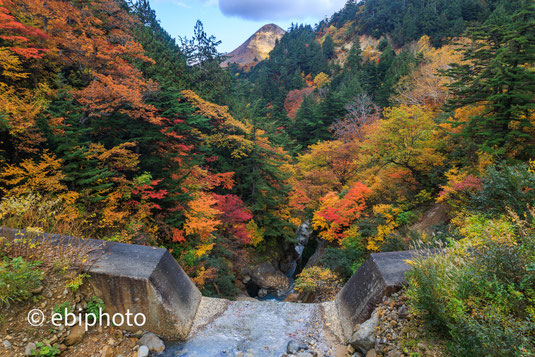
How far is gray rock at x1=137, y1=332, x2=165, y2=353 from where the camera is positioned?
14.4 feet

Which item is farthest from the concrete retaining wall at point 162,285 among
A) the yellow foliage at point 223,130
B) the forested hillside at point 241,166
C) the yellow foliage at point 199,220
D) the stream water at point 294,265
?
the yellow foliage at point 223,130

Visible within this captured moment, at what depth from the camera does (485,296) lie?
276 centimetres

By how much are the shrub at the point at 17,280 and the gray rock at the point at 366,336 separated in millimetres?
5656

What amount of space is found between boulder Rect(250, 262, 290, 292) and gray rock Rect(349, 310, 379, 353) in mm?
13434

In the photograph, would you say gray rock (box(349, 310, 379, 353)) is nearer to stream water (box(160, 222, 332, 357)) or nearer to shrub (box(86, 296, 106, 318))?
stream water (box(160, 222, 332, 357))

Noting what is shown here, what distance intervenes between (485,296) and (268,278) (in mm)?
16065

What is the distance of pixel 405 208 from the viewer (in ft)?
41.2

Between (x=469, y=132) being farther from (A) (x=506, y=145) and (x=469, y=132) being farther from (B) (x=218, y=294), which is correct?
(B) (x=218, y=294)

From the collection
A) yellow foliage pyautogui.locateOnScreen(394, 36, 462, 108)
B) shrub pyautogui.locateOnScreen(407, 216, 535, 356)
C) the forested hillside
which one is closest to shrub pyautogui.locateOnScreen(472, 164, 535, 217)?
the forested hillside

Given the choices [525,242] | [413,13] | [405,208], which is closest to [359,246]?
[405,208]

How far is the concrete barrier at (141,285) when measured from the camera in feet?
14.6

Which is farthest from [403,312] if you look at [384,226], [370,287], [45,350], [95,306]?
[384,226]

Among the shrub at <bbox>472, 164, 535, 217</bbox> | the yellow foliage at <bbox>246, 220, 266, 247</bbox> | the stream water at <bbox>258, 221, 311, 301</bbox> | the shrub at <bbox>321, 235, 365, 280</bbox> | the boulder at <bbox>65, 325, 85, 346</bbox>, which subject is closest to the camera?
the boulder at <bbox>65, 325, 85, 346</bbox>

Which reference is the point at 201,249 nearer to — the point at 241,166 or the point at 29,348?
the point at 29,348
